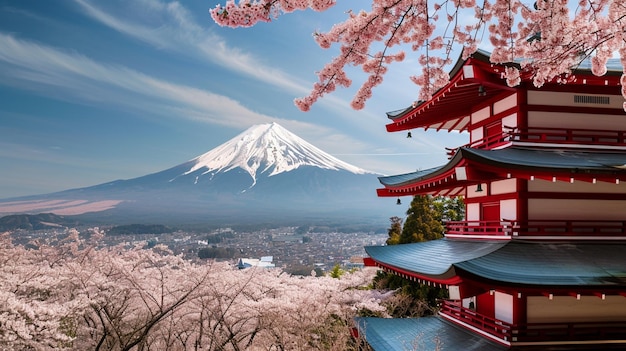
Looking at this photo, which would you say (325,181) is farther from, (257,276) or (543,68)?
(543,68)

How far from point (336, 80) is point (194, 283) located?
24.6 feet

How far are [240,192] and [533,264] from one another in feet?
334

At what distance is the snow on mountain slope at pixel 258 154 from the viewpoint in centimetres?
11131

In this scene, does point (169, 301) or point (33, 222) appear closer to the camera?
point (169, 301)

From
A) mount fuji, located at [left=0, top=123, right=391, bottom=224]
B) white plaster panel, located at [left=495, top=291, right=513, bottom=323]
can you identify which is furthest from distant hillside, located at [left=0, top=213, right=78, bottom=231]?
white plaster panel, located at [left=495, top=291, right=513, bottom=323]

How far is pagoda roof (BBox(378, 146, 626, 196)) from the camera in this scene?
692 cm

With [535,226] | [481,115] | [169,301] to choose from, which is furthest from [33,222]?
[535,226]

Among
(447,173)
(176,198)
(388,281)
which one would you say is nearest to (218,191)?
(176,198)

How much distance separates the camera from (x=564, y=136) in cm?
817

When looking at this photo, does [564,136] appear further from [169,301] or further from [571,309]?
[169,301]

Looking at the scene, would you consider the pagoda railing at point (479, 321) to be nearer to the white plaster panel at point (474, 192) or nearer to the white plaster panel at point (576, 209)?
the white plaster panel at point (576, 209)

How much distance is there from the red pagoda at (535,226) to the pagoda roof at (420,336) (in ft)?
0.12

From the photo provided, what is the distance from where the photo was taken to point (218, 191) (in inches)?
4210

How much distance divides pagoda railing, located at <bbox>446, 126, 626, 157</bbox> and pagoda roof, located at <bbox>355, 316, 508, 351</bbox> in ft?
10.6
